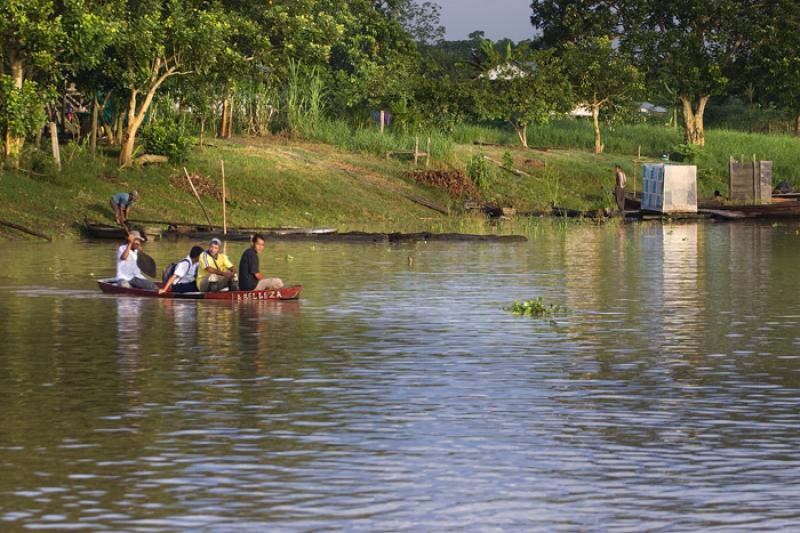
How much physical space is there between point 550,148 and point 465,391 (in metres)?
55.1

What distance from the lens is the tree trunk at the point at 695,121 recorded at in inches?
3055

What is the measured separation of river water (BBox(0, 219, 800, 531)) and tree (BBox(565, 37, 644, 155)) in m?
44.4

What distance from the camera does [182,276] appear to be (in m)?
25.5

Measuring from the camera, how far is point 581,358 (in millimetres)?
18172

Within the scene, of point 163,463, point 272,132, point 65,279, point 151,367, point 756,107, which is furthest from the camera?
point 756,107

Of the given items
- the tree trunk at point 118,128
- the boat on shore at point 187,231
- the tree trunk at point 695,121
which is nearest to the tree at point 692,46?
the tree trunk at point 695,121

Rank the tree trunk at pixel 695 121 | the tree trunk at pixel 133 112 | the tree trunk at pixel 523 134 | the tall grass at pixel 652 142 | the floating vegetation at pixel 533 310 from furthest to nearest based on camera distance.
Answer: the tree trunk at pixel 695 121 < the tall grass at pixel 652 142 < the tree trunk at pixel 523 134 < the tree trunk at pixel 133 112 < the floating vegetation at pixel 533 310

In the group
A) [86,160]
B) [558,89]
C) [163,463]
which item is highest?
[558,89]

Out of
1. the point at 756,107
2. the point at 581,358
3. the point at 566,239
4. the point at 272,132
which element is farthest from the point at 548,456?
the point at 756,107

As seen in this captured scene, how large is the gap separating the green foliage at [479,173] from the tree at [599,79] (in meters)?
12.3

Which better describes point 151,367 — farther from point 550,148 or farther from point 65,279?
point 550,148

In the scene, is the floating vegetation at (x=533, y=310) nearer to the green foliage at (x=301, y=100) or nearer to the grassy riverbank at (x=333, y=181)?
the grassy riverbank at (x=333, y=181)

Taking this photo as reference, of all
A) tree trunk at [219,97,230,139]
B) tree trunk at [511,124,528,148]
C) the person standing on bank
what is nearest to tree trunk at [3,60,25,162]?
tree trunk at [219,97,230,139]

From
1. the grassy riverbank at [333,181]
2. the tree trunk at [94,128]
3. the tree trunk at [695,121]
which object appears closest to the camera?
the grassy riverbank at [333,181]
